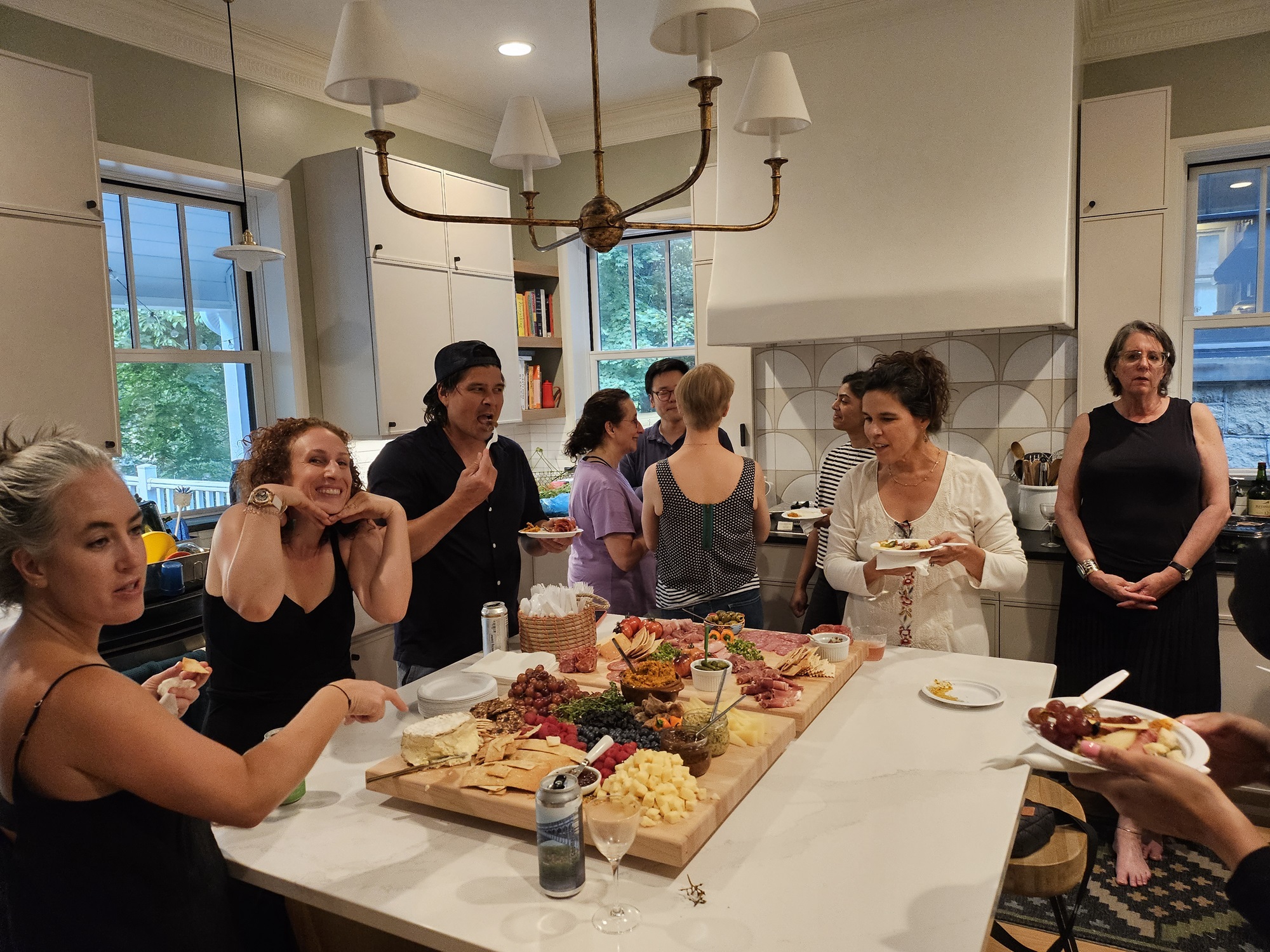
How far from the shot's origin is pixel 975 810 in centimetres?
144

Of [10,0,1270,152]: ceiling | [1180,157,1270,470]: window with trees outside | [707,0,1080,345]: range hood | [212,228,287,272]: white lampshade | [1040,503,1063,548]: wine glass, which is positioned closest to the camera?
[707,0,1080,345]: range hood

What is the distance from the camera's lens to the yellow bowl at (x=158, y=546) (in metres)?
2.87

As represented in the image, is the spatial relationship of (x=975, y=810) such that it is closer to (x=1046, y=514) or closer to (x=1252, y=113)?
(x=1046, y=514)

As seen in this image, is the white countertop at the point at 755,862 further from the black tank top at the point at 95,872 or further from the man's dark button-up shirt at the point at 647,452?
the man's dark button-up shirt at the point at 647,452

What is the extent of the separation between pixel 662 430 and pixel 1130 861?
98.2 inches

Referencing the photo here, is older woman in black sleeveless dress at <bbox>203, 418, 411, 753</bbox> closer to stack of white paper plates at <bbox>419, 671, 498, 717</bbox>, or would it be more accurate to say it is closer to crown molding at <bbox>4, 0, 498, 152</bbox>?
stack of white paper plates at <bbox>419, 671, 498, 717</bbox>

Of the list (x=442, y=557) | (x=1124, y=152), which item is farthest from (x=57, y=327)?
(x=1124, y=152)

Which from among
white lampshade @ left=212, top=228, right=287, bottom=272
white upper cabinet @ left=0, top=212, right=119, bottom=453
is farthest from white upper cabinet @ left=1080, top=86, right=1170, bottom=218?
white upper cabinet @ left=0, top=212, right=119, bottom=453

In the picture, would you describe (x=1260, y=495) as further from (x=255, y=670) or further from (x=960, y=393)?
(x=255, y=670)

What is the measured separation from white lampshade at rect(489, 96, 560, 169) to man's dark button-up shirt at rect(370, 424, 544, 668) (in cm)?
86

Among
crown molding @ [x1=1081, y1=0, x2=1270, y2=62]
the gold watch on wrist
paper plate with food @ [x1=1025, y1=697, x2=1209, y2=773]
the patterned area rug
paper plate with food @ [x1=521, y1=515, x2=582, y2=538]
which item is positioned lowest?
the patterned area rug

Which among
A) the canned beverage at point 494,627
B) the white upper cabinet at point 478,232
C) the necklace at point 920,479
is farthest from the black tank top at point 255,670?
the white upper cabinet at point 478,232

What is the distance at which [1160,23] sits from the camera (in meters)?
3.65

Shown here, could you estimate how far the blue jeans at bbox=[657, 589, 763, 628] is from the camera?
285 centimetres
